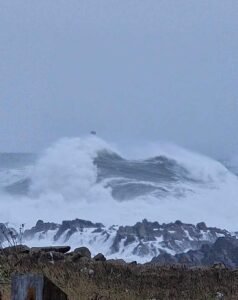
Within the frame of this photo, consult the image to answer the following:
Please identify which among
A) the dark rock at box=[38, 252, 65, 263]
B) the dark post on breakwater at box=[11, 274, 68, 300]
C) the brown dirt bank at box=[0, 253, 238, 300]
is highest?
the dark rock at box=[38, 252, 65, 263]

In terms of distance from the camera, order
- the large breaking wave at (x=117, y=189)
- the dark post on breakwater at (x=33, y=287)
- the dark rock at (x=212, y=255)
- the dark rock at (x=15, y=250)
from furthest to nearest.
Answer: the large breaking wave at (x=117, y=189) < the dark rock at (x=212, y=255) < the dark rock at (x=15, y=250) < the dark post on breakwater at (x=33, y=287)

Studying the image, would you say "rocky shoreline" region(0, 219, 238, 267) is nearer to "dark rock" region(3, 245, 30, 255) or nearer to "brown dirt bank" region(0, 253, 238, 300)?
"dark rock" region(3, 245, 30, 255)

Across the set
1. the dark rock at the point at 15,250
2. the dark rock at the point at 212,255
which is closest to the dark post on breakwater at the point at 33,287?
the dark rock at the point at 15,250

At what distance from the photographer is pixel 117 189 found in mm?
35031

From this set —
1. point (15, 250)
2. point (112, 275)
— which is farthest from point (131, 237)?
point (112, 275)

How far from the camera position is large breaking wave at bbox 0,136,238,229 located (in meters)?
30.0

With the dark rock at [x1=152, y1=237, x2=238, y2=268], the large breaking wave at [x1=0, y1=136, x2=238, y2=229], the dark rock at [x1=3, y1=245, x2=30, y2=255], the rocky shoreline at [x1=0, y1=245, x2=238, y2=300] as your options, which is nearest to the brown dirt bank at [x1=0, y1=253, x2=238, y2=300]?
the rocky shoreline at [x1=0, y1=245, x2=238, y2=300]

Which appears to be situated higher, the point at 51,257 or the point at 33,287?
the point at 51,257

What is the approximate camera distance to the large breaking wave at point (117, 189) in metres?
30.0

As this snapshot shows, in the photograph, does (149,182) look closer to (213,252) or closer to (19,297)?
(213,252)

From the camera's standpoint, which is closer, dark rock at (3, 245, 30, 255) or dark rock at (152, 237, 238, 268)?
dark rock at (3, 245, 30, 255)

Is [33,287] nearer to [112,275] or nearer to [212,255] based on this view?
[112,275]

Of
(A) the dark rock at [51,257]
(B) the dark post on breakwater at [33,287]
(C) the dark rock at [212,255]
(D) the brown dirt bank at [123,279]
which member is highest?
(C) the dark rock at [212,255]

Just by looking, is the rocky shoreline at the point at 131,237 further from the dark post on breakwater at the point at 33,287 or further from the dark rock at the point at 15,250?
the dark post on breakwater at the point at 33,287
